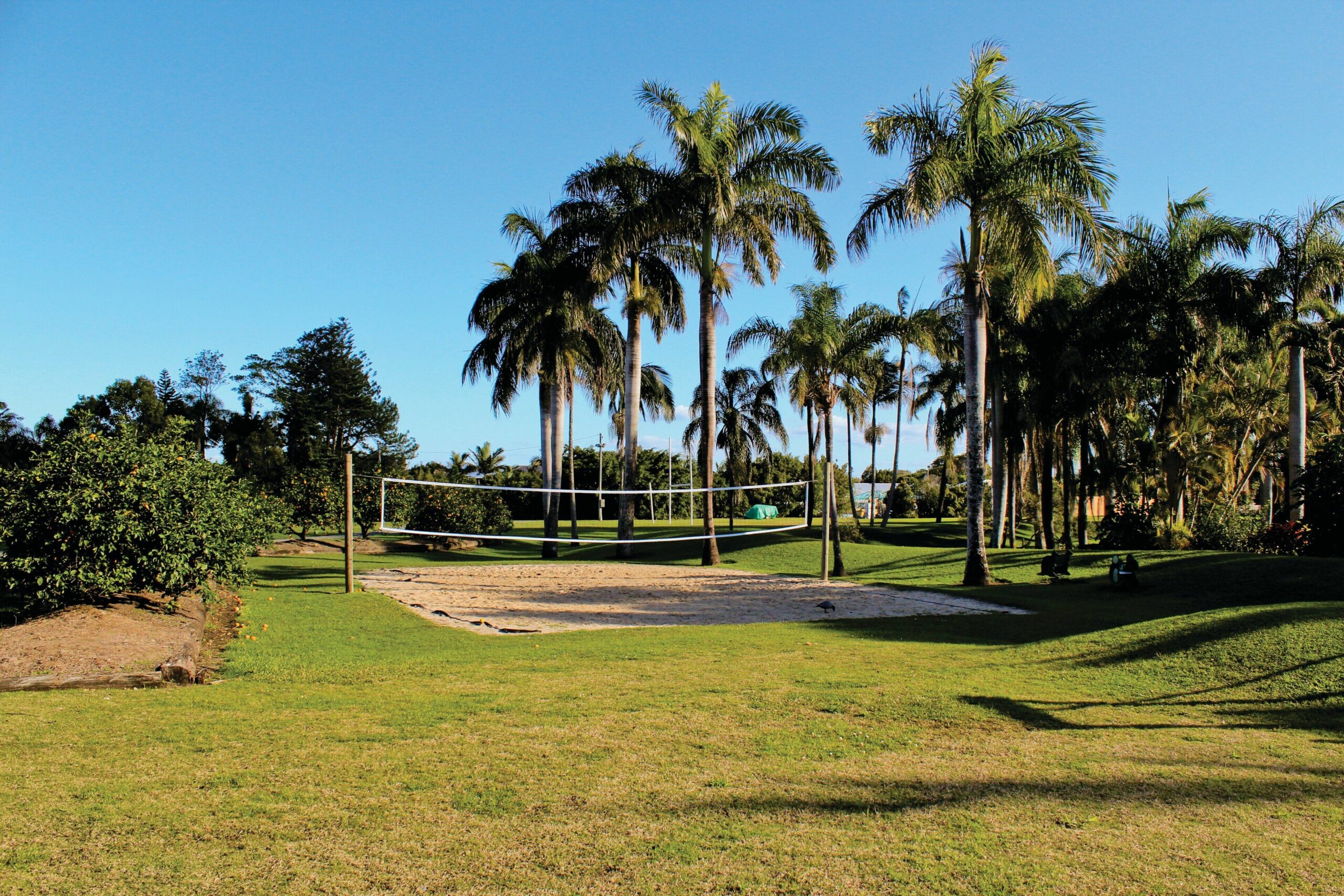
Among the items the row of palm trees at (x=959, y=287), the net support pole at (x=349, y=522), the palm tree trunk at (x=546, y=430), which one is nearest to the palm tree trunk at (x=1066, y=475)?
the row of palm trees at (x=959, y=287)

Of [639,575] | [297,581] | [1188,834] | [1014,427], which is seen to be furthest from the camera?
[1014,427]

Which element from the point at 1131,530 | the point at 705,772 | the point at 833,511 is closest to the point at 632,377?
the point at 833,511

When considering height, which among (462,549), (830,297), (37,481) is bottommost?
(462,549)

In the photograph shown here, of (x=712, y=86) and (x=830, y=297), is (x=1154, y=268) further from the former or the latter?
(x=712, y=86)

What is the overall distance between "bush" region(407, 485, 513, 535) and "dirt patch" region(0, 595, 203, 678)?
20.6m

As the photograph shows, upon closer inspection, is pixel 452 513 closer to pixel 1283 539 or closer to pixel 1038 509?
pixel 1283 539

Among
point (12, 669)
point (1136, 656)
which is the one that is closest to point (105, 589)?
point (12, 669)

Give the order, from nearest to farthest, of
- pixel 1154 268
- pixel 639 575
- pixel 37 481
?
pixel 37 481 → pixel 639 575 → pixel 1154 268

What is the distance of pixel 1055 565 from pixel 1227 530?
798cm

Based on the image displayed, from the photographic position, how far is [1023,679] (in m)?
7.71

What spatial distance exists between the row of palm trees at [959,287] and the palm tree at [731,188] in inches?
2.2

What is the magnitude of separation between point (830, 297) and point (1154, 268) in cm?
1034

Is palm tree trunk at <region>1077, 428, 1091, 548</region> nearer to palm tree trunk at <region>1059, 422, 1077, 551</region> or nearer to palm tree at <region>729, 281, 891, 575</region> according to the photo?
palm tree trunk at <region>1059, 422, 1077, 551</region>

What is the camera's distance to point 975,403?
18172 millimetres
